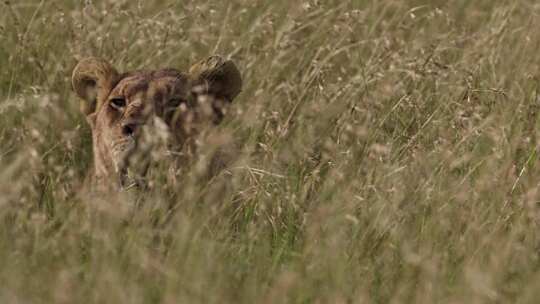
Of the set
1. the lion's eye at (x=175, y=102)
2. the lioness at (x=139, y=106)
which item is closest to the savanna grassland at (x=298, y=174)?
the lioness at (x=139, y=106)

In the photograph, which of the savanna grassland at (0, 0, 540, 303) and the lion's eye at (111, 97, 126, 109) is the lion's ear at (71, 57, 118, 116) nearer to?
the lion's eye at (111, 97, 126, 109)

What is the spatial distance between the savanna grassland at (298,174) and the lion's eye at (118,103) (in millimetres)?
266

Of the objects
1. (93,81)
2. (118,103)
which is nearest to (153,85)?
(118,103)

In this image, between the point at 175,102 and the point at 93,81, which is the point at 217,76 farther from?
the point at 93,81

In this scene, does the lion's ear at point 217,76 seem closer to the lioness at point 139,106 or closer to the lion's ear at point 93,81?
the lioness at point 139,106

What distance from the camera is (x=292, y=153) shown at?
5691 mm

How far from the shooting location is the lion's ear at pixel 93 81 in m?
5.71

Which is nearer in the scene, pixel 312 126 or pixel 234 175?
pixel 234 175

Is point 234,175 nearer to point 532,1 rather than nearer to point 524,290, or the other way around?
point 524,290

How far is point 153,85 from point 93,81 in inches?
22.6

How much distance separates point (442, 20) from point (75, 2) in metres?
2.11

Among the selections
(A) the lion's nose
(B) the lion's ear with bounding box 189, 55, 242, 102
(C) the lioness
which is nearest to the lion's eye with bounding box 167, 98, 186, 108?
(C) the lioness

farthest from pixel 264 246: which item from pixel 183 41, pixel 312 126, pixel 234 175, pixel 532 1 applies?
pixel 532 1

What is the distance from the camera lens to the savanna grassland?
13.9 ft
